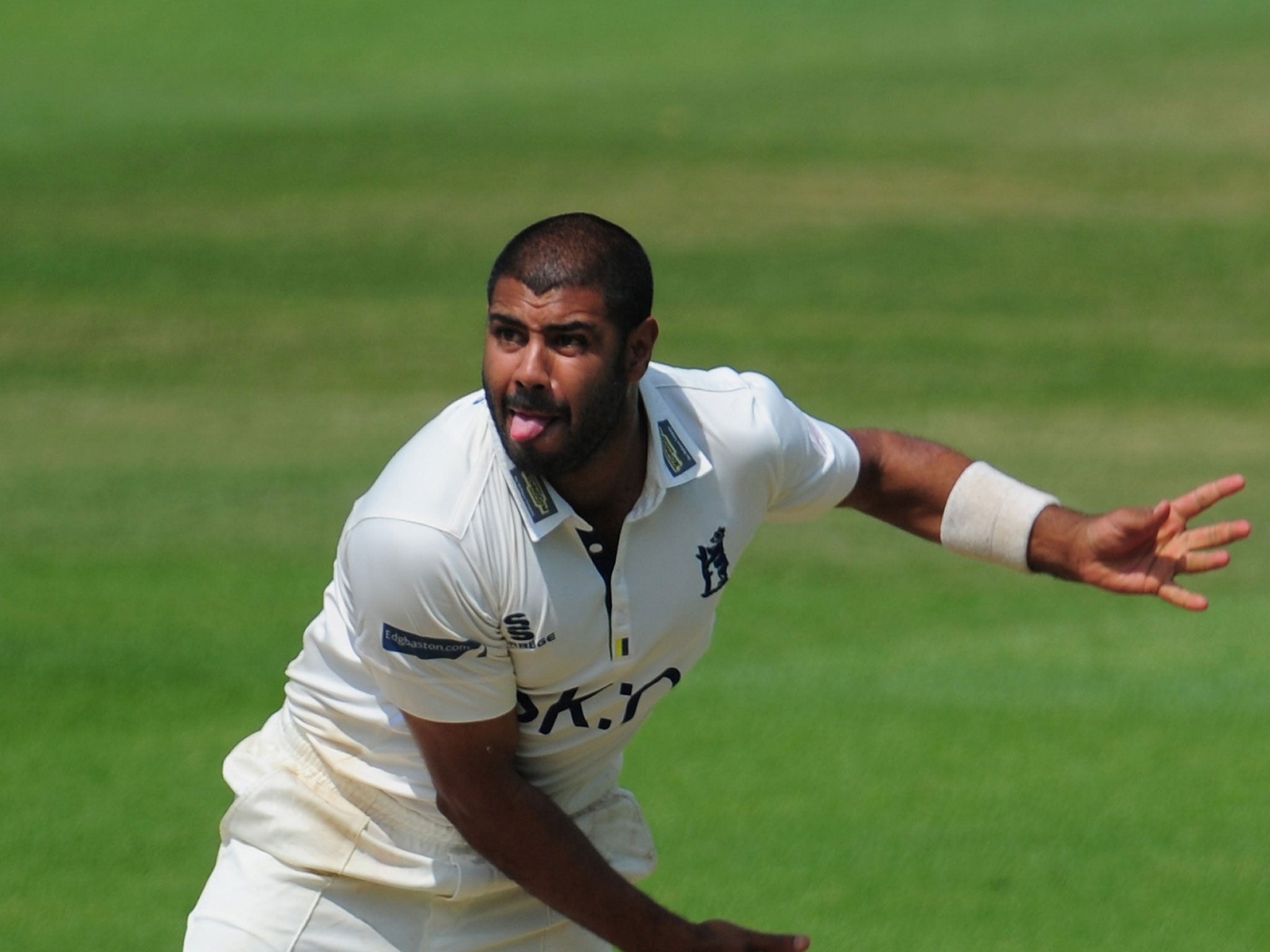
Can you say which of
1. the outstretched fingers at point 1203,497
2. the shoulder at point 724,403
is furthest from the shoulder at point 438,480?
the outstretched fingers at point 1203,497

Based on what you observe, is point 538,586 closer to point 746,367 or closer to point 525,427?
point 525,427

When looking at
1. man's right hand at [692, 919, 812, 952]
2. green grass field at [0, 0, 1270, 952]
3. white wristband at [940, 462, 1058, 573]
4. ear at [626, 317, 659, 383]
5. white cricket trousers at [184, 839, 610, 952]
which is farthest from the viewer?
green grass field at [0, 0, 1270, 952]

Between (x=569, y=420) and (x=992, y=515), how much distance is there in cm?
120

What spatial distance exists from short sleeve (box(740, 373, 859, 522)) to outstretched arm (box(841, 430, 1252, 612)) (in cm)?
11

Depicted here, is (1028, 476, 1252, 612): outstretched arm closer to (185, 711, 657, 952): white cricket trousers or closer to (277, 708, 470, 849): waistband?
(185, 711, 657, 952): white cricket trousers

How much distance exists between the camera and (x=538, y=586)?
3.82 metres

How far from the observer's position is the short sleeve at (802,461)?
4.28 metres

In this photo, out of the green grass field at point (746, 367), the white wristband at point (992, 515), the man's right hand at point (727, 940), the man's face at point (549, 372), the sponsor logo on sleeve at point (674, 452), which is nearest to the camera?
the man's face at point (549, 372)

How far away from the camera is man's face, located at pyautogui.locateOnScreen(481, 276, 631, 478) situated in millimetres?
3730

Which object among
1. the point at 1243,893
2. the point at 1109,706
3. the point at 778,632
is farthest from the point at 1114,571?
the point at 778,632

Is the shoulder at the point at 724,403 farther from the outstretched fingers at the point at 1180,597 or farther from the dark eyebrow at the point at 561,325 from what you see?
the outstretched fingers at the point at 1180,597

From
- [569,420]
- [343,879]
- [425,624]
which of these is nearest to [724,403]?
[569,420]

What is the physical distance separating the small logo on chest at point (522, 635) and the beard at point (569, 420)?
28cm

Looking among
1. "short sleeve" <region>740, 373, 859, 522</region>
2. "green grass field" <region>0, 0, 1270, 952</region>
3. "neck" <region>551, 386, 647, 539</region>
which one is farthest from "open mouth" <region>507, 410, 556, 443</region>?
"green grass field" <region>0, 0, 1270, 952</region>
